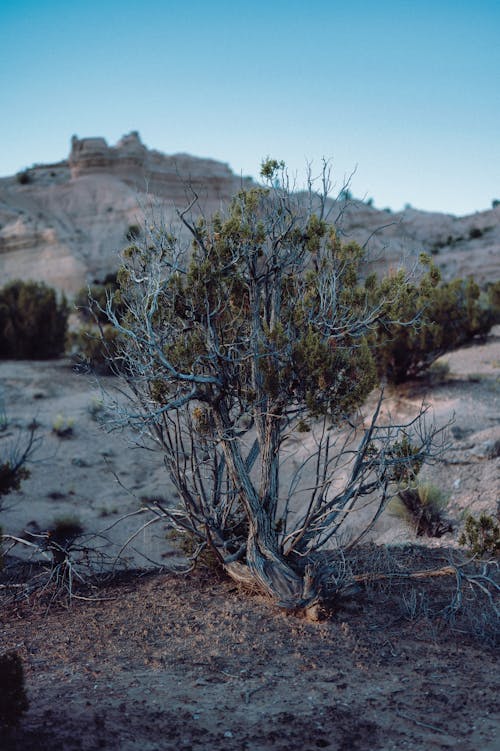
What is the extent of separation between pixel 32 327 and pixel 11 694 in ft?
60.3

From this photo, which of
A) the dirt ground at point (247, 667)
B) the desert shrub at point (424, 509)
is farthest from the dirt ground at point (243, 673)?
the desert shrub at point (424, 509)

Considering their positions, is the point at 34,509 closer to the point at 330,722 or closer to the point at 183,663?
the point at 183,663

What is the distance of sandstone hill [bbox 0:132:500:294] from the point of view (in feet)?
Result: 130

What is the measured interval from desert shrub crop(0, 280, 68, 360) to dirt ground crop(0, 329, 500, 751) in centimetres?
1414

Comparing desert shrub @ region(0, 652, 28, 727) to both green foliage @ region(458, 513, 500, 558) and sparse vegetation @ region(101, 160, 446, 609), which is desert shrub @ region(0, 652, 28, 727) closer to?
sparse vegetation @ region(101, 160, 446, 609)

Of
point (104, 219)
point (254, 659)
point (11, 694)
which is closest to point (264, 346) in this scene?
point (254, 659)

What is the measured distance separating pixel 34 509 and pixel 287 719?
9.08 metres

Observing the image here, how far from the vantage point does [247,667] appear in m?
4.61

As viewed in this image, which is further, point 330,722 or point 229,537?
point 229,537

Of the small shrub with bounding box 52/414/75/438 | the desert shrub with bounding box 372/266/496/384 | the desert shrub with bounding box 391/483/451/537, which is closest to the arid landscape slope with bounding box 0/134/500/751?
the desert shrub with bounding box 391/483/451/537

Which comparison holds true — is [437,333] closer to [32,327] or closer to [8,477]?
[8,477]

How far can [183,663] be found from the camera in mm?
4676

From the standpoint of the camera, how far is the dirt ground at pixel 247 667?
3730mm

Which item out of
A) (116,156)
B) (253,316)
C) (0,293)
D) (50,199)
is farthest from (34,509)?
(116,156)
